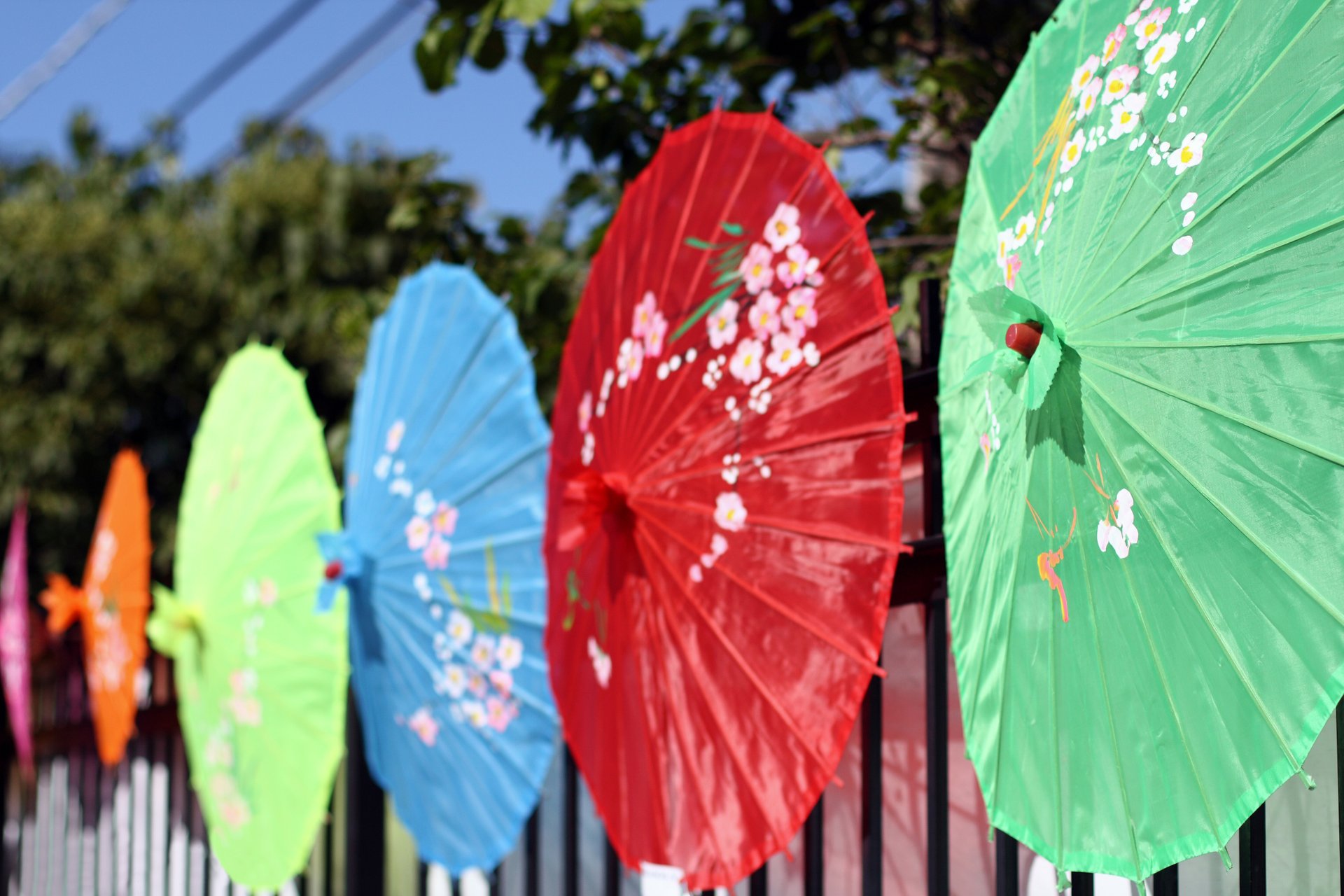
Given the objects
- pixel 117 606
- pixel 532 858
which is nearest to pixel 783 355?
pixel 532 858

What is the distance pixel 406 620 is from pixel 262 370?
0.80 meters

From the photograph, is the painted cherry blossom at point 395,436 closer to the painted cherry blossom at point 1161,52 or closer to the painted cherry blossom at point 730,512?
the painted cherry blossom at point 730,512

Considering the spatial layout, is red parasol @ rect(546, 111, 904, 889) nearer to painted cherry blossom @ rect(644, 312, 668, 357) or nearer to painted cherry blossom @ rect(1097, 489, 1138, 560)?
painted cherry blossom @ rect(644, 312, 668, 357)

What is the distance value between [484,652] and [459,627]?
2.9 inches

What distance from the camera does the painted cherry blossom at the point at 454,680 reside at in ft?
7.05

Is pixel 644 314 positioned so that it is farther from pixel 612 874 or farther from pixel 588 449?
pixel 612 874

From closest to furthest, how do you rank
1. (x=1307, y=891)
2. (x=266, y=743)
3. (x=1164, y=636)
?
(x=1164, y=636) → (x=1307, y=891) → (x=266, y=743)

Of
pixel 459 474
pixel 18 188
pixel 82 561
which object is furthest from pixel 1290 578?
pixel 18 188

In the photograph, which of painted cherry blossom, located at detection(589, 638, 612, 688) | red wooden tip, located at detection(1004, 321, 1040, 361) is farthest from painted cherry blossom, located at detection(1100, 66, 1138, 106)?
painted cherry blossom, located at detection(589, 638, 612, 688)

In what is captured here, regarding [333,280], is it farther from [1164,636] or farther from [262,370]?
[1164,636]

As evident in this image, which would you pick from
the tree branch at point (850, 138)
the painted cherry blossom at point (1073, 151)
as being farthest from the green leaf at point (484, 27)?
the painted cherry blossom at point (1073, 151)

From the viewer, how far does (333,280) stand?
8.12 meters

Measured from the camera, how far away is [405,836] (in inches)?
113

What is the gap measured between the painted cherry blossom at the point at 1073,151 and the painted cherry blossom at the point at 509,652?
117 centimetres
